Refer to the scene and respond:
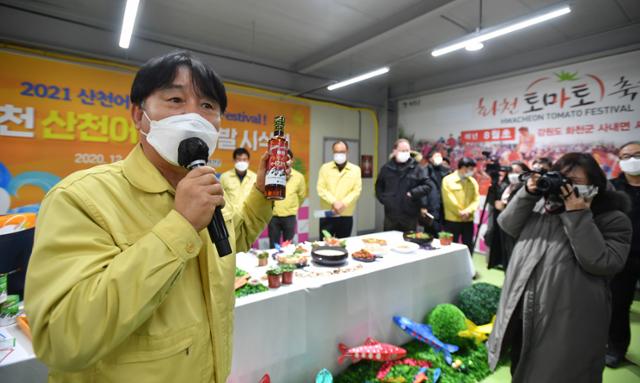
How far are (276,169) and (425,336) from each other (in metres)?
1.95

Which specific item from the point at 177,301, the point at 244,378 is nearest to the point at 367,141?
the point at 244,378

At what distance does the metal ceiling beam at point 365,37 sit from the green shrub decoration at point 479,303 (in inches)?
127

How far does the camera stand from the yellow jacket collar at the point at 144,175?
808 mm

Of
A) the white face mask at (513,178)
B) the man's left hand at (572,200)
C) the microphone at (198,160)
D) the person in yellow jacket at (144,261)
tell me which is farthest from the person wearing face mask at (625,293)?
the microphone at (198,160)

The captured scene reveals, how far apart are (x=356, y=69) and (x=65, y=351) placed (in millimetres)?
6801

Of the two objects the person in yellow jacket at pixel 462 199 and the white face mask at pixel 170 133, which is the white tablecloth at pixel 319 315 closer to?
the white face mask at pixel 170 133

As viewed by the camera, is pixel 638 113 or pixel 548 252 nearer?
pixel 548 252

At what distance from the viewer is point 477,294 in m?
2.86

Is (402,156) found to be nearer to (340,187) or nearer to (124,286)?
(340,187)

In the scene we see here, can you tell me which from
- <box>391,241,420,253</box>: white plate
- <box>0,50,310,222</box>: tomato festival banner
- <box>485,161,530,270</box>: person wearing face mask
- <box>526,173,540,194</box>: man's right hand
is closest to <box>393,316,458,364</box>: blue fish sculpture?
<box>391,241,420,253</box>: white plate

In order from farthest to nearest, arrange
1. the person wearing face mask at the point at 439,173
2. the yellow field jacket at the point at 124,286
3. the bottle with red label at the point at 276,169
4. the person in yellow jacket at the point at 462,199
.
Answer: the person wearing face mask at the point at 439,173 < the person in yellow jacket at the point at 462,199 < the bottle with red label at the point at 276,169 < the yellow field jacket at the point at 124,286

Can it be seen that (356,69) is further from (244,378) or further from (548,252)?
(244,378)

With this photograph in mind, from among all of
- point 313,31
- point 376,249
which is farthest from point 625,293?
point 313,31

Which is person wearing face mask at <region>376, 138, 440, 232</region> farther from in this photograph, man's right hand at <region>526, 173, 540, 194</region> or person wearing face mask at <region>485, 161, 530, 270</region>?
man's right hand at <region>526, 173, 540, 194</region>
